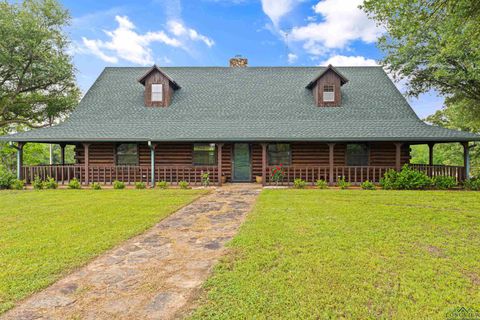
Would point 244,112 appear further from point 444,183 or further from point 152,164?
point 444,183

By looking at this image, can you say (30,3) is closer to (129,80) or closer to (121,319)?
(129,80)

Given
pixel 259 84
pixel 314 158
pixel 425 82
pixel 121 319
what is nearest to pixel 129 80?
pixel 259 84

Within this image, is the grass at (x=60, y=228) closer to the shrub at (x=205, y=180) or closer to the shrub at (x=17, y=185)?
the shrub at (x=205, y=180)

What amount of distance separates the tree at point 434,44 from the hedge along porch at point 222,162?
5443 millimetres

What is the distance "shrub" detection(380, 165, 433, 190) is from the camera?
1178 centimetres

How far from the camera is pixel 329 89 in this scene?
15.2m

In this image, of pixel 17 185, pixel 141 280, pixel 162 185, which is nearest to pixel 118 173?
pixel 162 185

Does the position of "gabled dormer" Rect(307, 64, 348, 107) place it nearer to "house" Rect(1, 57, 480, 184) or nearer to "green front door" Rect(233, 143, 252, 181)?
"house" Rect(1, 57, 480, 184)

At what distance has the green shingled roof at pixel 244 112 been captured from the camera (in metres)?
12.8

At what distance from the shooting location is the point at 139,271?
3.85 meters

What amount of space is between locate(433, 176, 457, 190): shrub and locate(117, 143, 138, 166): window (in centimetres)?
1508

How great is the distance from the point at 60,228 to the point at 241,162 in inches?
390

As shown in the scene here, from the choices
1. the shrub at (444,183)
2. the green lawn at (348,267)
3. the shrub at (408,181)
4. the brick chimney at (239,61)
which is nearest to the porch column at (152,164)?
the green lawn at (348,267)

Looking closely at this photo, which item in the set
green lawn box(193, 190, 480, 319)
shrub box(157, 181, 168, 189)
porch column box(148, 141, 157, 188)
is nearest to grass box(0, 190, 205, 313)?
shrub box(157, 181, 168, 189)
